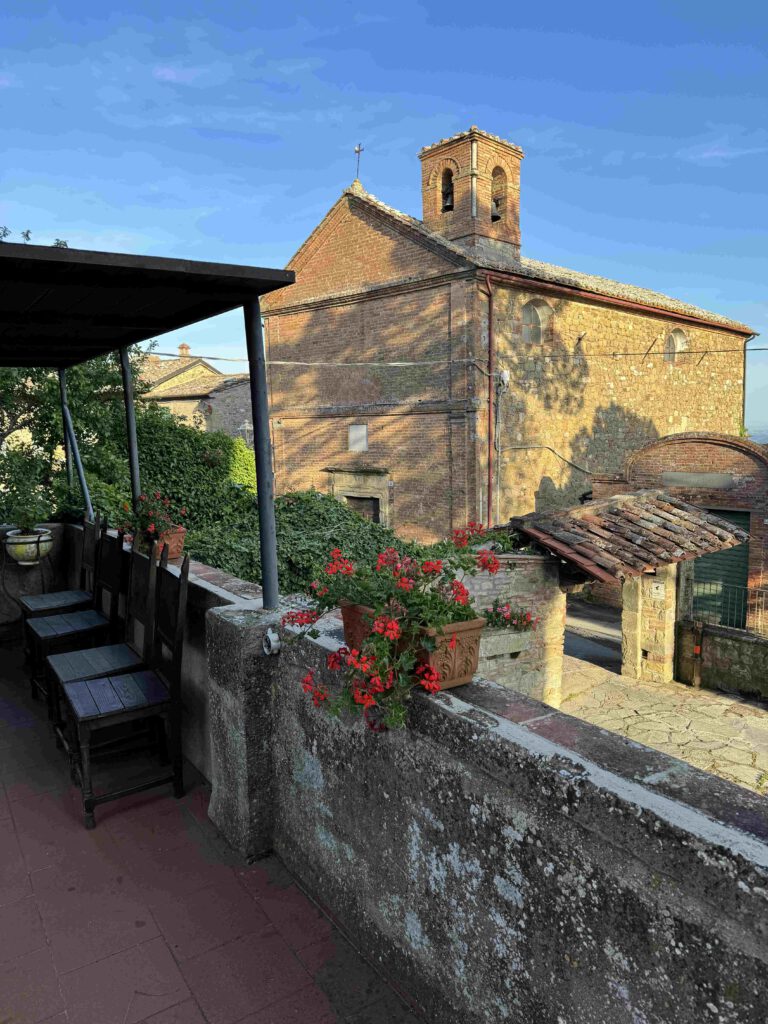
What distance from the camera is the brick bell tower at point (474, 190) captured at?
1485 centimetres

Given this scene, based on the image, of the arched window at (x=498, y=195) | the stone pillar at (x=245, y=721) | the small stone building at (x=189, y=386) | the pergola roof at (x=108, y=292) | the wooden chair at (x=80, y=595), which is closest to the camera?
the pergola roof at (x=108, y=292)

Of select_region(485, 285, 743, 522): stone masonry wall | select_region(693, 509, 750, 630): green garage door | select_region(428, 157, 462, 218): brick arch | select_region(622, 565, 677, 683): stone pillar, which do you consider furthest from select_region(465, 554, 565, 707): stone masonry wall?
select_region(428, 157, 462, 218): brick arch

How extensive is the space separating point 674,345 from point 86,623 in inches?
733

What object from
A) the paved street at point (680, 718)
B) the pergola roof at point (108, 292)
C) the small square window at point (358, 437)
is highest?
the pergola roof at point (108, 292)

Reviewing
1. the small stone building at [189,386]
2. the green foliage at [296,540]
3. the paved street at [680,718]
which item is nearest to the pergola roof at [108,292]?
the green foliage at [296,540]

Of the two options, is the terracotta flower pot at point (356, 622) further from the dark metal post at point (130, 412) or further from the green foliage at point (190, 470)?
the green foliage at point (190, 470)

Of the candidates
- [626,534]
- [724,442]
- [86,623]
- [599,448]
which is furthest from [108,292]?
[599,448]

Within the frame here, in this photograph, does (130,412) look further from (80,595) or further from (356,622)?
(356,622)

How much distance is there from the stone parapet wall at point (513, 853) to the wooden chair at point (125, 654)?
1.13 meters

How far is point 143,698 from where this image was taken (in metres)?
3.58

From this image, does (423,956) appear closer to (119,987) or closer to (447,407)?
(119,987)

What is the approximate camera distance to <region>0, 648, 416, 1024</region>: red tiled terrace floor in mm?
2408

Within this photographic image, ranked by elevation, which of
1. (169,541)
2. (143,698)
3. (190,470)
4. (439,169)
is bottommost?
(143,698)

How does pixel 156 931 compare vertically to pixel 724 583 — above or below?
above
